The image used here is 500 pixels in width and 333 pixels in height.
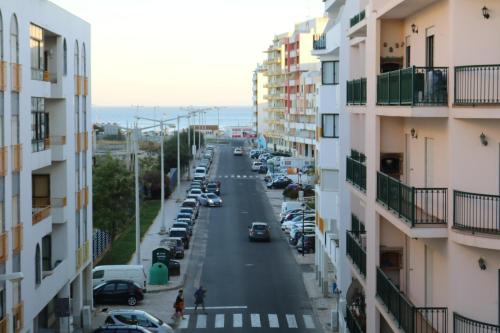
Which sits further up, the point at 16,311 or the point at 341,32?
the point at 341,32

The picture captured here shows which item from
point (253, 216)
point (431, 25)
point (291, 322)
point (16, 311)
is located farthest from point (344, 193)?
point (253, 216)

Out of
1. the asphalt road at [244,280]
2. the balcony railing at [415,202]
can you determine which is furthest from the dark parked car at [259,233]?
the balcony railing at [415,202]

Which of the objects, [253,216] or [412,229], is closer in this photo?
[412,229]

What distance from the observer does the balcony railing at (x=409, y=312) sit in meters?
16.3

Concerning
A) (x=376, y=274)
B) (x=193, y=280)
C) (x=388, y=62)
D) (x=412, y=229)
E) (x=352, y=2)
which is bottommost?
(x=193, y=280)

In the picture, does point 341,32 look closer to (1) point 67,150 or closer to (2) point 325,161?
(2) point 325,161

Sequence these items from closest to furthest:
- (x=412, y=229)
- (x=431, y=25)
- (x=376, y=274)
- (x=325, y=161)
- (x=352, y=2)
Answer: (x=412, y=229) < (x=431, y=25) < (x=376, y=274) < (x=352, y=2) < (x=325, y=161)

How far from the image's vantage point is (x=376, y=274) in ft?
68.5

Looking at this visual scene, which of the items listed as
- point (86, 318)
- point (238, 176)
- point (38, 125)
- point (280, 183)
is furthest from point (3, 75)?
point (238, 176)

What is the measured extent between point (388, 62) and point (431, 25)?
A: 291 centimetres

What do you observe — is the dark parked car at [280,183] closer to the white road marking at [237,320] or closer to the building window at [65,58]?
the white road marking at [237,320]

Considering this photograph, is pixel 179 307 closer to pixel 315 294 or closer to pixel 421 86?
pixel 315 294

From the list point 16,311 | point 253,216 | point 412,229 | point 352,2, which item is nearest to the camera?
point 412,229

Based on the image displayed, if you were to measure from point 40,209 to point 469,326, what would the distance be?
19963 mm
